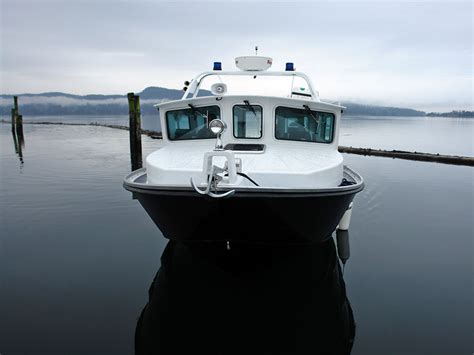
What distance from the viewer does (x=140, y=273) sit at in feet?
22.1

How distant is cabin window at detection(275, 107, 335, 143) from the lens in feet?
23.7

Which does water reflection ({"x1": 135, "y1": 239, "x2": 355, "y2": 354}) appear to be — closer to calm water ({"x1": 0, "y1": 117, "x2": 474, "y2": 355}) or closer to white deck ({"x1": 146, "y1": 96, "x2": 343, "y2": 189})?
calm water ({"x1": 0, "y1": 117, "x2": 474, "y2": 355})

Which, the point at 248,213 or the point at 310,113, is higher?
the point at 310,113

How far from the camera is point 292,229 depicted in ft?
19.0

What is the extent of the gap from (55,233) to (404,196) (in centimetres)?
1050

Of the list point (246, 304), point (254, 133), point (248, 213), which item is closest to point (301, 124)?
point (254, 133)

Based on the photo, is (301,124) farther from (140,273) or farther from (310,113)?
(140,273)

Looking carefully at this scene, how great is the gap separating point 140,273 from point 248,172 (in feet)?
9.10

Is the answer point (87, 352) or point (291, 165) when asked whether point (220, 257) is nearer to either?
point (291, 165)

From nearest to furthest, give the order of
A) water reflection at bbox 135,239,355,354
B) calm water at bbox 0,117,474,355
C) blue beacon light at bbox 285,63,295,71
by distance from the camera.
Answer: water reflection at bbox 135,239,355,354 < calm water at bbox 0,117,474,355 < blue beacon light at bbox 285,63,295,71

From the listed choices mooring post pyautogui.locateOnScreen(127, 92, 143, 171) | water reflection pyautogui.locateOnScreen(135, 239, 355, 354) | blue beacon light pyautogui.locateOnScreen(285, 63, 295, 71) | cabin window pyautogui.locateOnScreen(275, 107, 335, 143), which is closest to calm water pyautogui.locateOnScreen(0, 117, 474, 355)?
water reflection pyautogui.locateOnScreen(135, 239, 355, 354)

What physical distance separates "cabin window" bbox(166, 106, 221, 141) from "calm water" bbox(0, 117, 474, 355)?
242cm

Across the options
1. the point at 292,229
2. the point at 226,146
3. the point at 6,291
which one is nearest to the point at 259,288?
the point at 292,229

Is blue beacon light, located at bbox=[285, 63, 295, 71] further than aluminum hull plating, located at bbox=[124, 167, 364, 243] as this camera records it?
Yes
